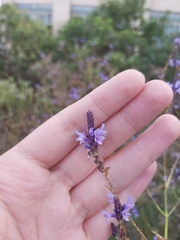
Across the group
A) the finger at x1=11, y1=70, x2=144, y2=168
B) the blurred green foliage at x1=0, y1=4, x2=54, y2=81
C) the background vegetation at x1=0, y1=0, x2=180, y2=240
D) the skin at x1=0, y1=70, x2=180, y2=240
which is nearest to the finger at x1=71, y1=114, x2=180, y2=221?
the skin at x1=0, y1=70, x2=180, y2=240

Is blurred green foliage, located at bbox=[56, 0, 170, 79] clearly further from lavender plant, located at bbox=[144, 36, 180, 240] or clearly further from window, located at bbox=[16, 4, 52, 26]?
window, located at bbox=[16, 4, 52, 26]

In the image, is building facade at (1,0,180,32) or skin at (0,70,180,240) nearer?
skin at (0,70,180,240)

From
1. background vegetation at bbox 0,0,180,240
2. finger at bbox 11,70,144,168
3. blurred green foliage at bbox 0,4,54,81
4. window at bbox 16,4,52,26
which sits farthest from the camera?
window at bbox 16,4,52,26

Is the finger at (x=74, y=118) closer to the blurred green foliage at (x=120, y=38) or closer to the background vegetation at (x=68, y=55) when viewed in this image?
the background vegetation at (x=68, y=55)

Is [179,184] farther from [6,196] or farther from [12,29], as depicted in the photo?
[12,29]

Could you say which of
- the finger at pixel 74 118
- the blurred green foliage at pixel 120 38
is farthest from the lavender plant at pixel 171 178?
the blurred green foliage at pixel 120 38

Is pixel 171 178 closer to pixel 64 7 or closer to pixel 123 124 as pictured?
pixel 123 124

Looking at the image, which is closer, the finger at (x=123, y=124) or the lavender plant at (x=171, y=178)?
the finger at (x=123, y=124)
